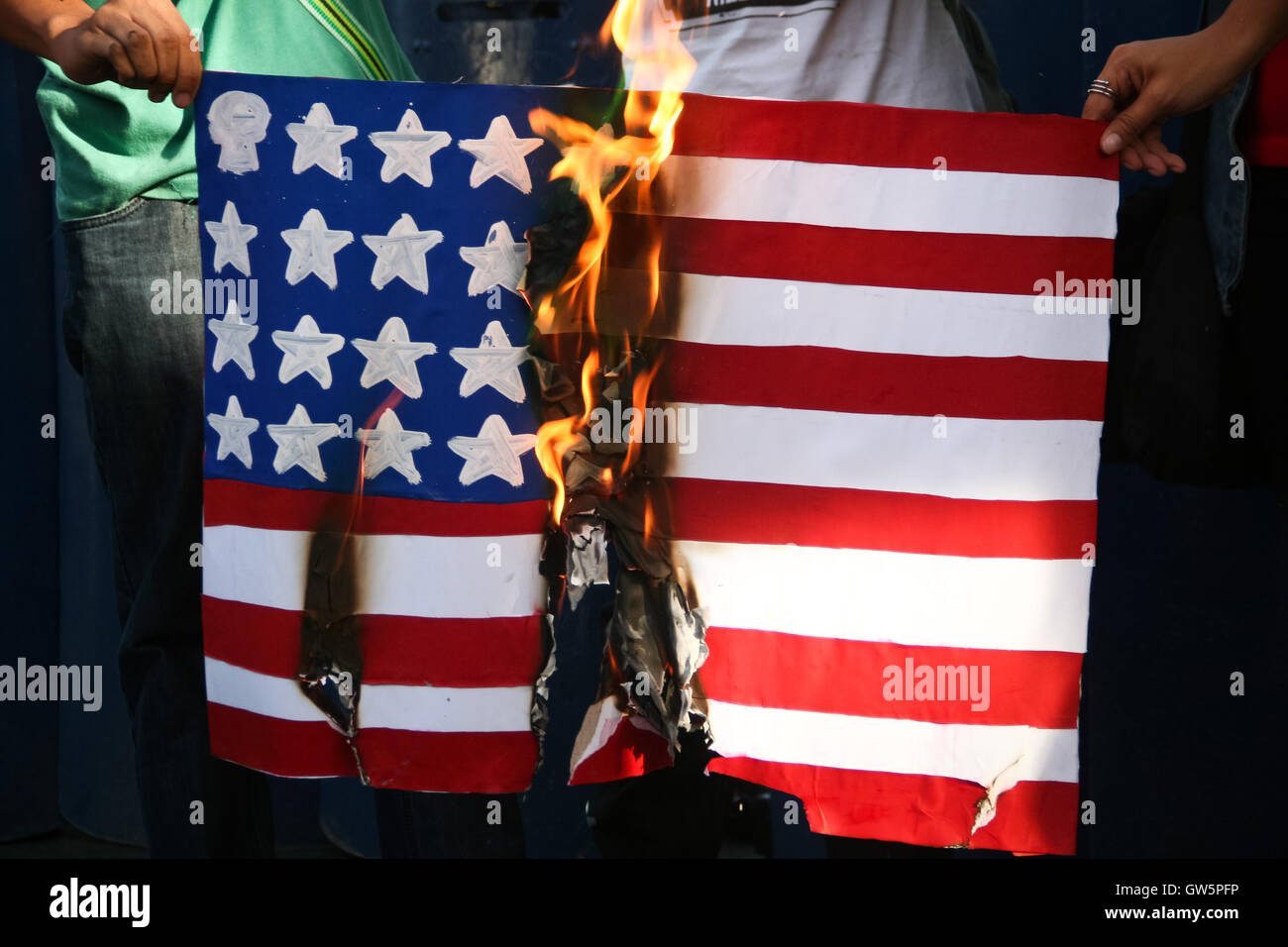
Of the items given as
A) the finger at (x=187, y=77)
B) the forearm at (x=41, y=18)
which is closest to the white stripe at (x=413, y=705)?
the finger at (x=187, y=77)

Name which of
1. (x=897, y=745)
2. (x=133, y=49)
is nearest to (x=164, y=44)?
(x=133, y=49)

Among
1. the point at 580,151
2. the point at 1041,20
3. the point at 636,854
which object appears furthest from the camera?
the point at 1041,20

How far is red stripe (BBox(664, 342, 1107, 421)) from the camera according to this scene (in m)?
1.76

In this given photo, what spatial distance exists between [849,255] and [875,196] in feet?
0.30

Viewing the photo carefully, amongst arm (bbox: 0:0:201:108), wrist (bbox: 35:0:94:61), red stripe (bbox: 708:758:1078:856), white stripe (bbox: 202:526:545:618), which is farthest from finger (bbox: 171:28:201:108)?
red stripe (bbox: 708:758:1078:856)

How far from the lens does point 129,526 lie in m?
1.88

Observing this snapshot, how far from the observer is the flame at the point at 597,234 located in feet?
5.70

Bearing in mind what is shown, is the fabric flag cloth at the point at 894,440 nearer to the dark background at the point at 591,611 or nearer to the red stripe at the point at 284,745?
the red stripe at the point at 284,745

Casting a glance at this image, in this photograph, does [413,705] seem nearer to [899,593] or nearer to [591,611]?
[899,593]

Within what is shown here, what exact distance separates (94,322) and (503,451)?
2.12 feet

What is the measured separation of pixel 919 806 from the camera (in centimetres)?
181

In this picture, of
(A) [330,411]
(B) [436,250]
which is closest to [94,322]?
(A) [330,411]

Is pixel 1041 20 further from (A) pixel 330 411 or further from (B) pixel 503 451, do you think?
(A) pixel 330 411

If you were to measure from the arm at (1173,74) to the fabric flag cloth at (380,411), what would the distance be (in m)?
0.83
